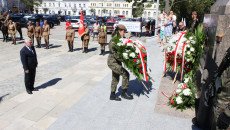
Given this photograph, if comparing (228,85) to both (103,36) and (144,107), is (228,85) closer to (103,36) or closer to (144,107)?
(144,107)

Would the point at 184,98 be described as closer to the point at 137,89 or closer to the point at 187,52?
the point at 187,52

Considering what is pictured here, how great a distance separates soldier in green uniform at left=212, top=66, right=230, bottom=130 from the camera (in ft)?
7.22

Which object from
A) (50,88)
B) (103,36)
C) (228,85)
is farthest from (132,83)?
(103,36)

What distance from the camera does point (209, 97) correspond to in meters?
2.94

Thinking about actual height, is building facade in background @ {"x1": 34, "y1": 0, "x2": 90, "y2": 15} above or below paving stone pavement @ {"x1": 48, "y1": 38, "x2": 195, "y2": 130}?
above

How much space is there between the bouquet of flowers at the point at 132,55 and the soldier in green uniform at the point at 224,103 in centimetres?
244

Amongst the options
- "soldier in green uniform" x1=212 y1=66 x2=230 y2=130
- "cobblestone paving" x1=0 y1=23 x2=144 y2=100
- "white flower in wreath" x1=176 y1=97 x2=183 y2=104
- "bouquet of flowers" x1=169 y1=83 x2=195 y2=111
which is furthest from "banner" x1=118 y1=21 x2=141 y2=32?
"soldier in green uniform" x1=212 y1=66 x2=230 y2=130

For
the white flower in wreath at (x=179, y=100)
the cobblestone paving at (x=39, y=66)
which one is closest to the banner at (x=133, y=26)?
the cobblestone paving at (x=39, y=66)

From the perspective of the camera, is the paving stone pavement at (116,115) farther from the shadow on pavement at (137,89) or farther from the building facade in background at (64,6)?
the building facade in background at (64,6)

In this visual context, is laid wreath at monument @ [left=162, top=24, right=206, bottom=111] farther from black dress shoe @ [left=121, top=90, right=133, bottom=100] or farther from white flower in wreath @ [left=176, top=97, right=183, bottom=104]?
black dress shoe @ [left=121, top=90, right=133, bottom=100]

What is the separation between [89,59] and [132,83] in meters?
4.46

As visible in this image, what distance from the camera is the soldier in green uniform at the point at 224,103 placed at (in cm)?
220

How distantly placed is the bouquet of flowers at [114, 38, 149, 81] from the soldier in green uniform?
96.0 inches

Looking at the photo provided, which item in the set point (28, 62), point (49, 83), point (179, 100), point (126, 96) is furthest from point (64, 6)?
point (179, 100)
